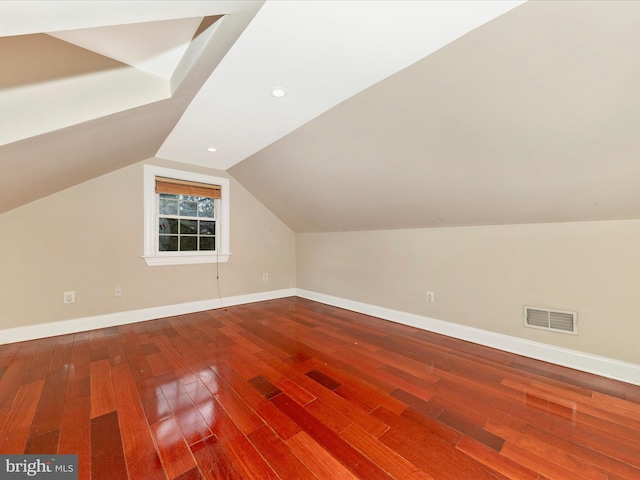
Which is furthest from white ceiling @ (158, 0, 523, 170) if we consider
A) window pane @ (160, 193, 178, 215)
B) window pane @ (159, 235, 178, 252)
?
window pane @ (159, 235, 178, 252)

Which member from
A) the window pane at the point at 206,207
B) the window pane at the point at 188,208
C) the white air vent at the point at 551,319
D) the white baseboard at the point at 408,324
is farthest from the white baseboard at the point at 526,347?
the window pane at the point at 188,208

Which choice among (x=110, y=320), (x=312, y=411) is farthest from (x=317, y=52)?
(x=110, y=320)

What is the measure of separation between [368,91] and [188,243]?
3160mm

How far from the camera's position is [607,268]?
77.4 inches

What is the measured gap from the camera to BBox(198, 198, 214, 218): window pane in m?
3.84

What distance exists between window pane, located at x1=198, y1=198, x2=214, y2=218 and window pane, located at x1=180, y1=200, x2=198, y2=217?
57 millimetres

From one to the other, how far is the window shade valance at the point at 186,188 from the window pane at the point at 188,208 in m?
0.19

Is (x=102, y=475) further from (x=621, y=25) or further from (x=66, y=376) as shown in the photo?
(x=621, y=25)

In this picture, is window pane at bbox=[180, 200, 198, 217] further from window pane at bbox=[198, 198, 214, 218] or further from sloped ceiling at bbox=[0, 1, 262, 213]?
sloped ceiling at bbox=[0, 1, 262, 213]

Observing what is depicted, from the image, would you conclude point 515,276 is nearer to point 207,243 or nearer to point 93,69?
point 93,69

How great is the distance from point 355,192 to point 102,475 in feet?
9.07

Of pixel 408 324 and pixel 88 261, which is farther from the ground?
pixel 88 261

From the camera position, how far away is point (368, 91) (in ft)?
5.73

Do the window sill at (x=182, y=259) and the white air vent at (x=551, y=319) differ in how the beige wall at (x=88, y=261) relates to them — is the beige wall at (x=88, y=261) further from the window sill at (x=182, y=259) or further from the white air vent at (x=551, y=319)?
the white air vent at (x=551, y=319)
